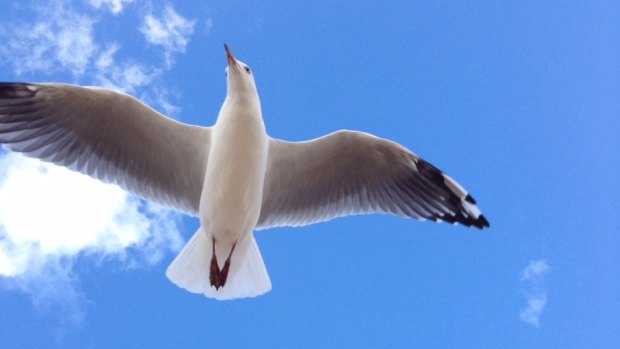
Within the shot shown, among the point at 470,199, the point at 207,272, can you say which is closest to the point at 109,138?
the point at 207,272

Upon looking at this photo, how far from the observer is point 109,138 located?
438cm

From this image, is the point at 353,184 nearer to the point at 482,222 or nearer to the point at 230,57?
the point at 482,222

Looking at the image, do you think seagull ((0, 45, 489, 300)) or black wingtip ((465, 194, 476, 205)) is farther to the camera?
black wingtip ((465, 194, 476, 205))

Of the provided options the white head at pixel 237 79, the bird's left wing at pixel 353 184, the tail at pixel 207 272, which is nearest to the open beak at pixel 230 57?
the white head at pixel 237 79

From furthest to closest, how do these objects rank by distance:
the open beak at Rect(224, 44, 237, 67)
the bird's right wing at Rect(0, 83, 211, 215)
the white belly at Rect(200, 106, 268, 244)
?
the open beak at Rect(224, 44, 237, 67), the bird's right wing at Rect(0, 83, 211, 215), the white belly at Rect(200, 106, 268, 244)

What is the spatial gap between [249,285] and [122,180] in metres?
0.90

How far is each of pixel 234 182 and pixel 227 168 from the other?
78 mm

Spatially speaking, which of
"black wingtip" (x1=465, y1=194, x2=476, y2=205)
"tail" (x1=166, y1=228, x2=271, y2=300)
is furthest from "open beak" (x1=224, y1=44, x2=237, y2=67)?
"black wingtip" (x1=465, y1=194, x2=476, y2=205)

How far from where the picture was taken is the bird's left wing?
14.5 feet

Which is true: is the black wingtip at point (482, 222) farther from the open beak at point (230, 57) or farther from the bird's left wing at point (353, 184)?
the open beak at point (230, 57)

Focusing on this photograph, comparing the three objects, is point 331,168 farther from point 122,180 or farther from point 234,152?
point 122,180

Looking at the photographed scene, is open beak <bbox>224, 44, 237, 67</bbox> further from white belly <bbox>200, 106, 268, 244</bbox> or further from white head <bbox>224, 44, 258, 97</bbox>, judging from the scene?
white belly <bbox>200, 106, 268, 244</bbox>

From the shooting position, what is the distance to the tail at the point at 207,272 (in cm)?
→ 427

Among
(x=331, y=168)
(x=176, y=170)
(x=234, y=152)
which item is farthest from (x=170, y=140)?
(x=331, y=168)
